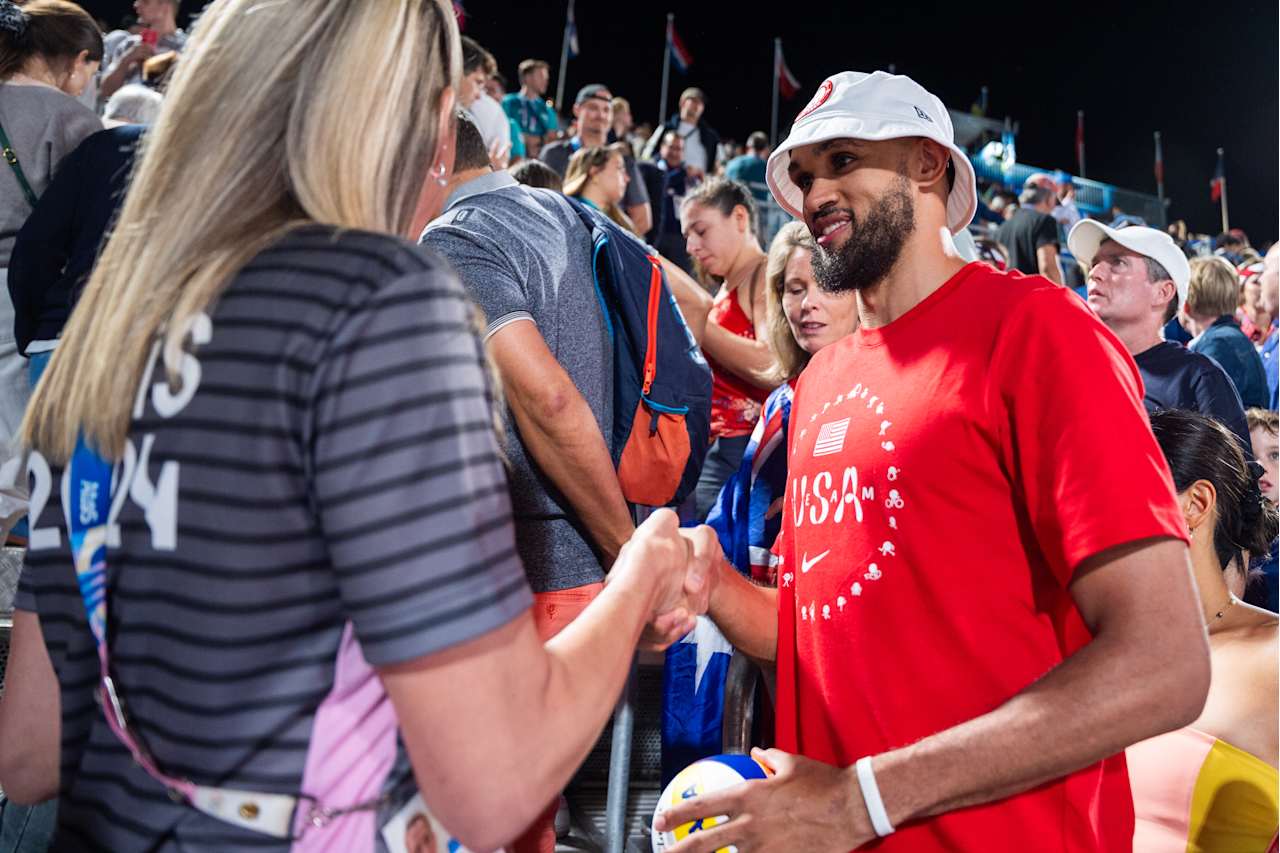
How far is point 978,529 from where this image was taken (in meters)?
1.79

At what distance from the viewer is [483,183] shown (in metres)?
3.02

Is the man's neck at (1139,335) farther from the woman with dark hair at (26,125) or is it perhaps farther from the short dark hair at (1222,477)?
the woman with dark hair at (26,125)

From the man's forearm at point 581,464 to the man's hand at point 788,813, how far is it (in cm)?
117

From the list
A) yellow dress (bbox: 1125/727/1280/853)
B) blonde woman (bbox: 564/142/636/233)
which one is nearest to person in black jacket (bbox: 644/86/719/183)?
blonde woman (bbox: 564/142/636/233)

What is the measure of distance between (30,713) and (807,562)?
4.26 feet

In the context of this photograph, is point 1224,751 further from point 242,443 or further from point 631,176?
point 631,176

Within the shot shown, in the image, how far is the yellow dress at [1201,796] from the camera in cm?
239

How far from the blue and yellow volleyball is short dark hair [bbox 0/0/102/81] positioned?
3.83 metres

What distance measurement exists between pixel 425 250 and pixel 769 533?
2.41 m

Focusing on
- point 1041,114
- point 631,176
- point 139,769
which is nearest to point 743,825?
point 139,769

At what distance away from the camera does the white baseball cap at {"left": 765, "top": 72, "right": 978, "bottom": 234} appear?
213cm

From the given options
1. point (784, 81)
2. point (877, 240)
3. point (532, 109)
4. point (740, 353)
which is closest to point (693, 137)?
point (532, 109)

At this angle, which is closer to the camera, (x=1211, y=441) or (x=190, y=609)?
(x=190, y=609)

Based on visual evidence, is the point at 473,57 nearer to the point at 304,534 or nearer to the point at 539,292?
the point at 539,292
